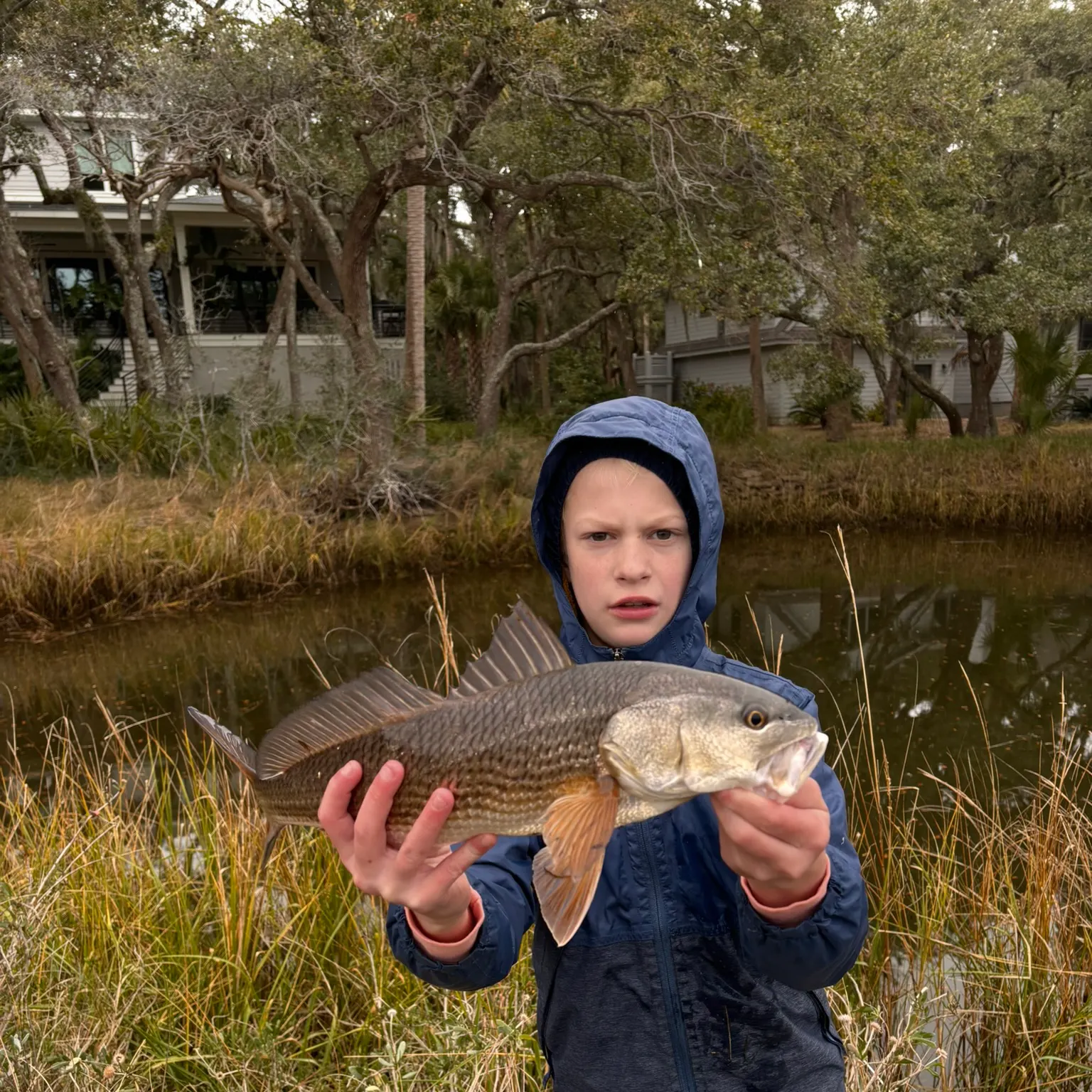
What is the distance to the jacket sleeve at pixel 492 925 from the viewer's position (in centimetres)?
184

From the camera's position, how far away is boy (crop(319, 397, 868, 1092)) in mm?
1679

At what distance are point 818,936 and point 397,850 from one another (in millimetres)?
774

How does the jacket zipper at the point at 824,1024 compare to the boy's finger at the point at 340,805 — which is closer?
the boy's finger at the point at 340,805

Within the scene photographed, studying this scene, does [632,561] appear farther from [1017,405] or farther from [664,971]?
[1017,405]

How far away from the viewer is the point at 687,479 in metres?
2.03

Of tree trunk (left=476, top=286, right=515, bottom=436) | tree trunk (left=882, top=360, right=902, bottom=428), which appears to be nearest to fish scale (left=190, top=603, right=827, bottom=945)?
tree trunk (left=476, top=286, right=515, bottom=436)

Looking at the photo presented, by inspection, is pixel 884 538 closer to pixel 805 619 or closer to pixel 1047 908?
pixel 805 619

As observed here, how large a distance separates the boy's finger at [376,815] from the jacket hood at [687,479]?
1.91 ft

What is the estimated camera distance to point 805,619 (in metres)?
12.3

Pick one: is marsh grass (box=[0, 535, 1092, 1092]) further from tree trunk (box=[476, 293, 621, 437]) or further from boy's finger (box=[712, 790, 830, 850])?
tree trunk (box=[476, 293, 621, 437])

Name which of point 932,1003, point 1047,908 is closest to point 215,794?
point 932,1003

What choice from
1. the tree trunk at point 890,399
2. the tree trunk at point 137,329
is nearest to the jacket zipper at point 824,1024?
the tree trunk at point 137,329

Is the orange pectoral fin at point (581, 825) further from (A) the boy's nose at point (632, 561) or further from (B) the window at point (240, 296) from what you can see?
(B) the window at point (240, 296)

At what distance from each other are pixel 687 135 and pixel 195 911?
43.4 ft
